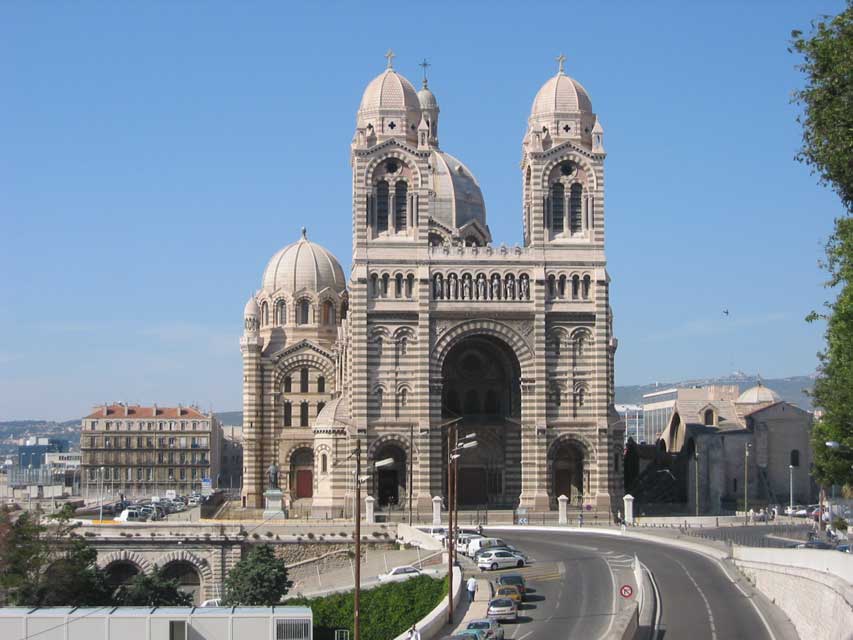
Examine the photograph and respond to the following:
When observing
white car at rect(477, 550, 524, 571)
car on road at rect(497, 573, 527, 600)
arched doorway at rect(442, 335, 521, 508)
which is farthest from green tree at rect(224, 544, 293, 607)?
arched doorway at rect(442, 335, 521, 508)

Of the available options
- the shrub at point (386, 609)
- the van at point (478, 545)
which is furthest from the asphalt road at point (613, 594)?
the shrub at point (386, 609)

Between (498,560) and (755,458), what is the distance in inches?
1759

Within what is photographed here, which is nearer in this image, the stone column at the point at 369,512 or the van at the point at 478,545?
the van at the point at 478,545

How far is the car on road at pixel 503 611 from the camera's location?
51.1m

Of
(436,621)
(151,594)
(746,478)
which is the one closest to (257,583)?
(151,594)

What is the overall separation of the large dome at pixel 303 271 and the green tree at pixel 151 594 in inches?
1576

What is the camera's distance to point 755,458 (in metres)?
103

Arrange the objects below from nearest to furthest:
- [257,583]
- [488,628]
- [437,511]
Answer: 1. [488,628]
2. [257,583]
3. [437,511]

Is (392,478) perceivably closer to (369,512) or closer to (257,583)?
(369,512)

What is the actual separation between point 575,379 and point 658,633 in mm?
41159

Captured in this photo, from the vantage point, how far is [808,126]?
134 ft

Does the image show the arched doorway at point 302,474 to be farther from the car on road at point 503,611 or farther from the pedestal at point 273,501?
the car on road at point 503,611

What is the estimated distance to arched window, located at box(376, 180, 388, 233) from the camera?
297 feet

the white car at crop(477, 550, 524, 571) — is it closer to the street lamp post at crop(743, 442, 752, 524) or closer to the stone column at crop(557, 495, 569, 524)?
the stone column at crop(557, 495, 569, 524)
